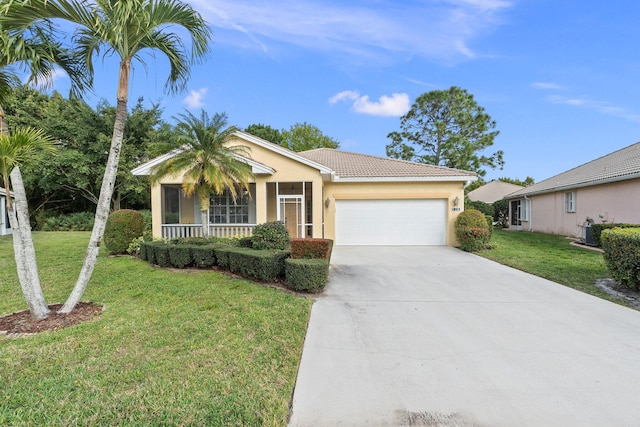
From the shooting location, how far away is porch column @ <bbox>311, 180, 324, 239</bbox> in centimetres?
1209

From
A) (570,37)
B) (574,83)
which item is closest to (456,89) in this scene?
(574,83)

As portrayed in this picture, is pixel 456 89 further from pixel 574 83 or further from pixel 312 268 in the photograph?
pixel 312 268

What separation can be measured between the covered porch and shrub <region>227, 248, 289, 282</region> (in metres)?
4.17

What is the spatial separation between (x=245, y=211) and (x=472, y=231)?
10312mm

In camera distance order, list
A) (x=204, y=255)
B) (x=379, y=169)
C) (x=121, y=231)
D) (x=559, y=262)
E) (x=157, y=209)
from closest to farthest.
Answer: (x=204, y=255)
(x=559, y=262)
(x=121, y=231)
(x=157, y=209)
(x=379, y=169)

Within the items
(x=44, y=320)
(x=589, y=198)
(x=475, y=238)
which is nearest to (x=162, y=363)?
(x=44, y=320)

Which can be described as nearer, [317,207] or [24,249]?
[24,249]

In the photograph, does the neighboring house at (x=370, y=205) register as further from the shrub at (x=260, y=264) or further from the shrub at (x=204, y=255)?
the shrub at (x=260, y=264)

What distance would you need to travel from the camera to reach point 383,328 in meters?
4.48

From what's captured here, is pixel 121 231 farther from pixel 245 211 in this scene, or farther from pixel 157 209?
pixel 245 211

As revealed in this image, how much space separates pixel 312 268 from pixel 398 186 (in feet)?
28.3

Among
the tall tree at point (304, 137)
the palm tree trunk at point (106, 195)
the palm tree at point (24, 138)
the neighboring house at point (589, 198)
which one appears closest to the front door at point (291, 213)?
the palm tree trunk at point (106, 195)

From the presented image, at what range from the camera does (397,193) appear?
44.0 ft

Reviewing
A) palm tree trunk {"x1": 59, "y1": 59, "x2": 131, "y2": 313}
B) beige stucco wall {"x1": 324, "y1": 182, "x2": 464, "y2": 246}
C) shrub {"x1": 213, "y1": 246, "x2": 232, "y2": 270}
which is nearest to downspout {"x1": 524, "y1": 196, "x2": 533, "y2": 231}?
beige stucco wall {"x1": 324, "y1": 182, "x2": 464, "y2": 246}
